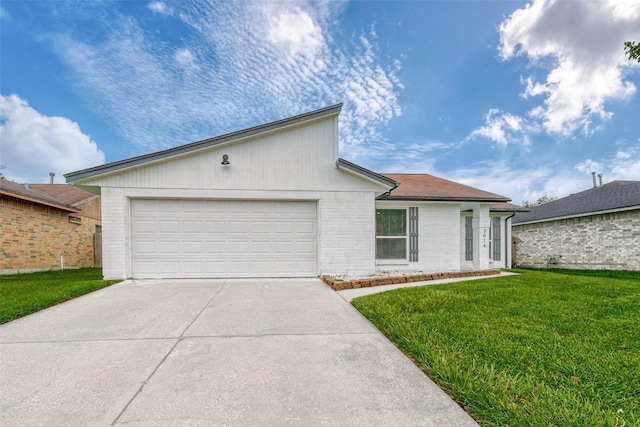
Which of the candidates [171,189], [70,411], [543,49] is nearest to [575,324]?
[70,411]

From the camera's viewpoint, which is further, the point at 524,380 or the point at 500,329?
the point at 500,329

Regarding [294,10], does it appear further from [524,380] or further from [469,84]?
[524,380]

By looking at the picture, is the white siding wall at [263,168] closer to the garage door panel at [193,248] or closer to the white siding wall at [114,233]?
the white siding wall at [114,233]

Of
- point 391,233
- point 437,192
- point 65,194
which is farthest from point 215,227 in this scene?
point 65,194

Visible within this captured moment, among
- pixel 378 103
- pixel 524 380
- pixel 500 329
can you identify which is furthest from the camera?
pixel 378 103

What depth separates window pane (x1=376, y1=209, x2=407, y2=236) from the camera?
9.07 m

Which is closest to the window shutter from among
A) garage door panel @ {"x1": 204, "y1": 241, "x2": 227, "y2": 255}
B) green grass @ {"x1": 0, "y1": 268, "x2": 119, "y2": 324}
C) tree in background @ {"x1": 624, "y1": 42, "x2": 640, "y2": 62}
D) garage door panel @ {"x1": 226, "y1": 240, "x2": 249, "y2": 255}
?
garage door panel @ {"x1": 226, "y1": 240, "x2": 249, "y2": 255}

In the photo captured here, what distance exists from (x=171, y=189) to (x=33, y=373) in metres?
5.26

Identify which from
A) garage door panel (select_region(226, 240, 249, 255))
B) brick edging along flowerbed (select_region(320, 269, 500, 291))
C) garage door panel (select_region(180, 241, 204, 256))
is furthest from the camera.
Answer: garage door panel (select_region(226, 240, 249, 255))

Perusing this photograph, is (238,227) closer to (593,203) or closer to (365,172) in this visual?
(365,172)

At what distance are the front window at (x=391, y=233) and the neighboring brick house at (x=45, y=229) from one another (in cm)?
1276

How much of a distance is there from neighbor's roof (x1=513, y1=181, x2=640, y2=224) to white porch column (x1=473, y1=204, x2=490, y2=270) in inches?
256

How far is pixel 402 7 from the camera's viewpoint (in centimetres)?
936

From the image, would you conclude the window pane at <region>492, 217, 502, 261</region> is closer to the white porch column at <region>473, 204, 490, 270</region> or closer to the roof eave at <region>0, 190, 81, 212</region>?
the white porch column at <region>473, 204, 490, 270</region>
